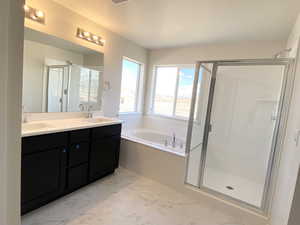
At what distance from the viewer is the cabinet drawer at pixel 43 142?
1.58m

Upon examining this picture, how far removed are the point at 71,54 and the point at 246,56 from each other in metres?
2.83

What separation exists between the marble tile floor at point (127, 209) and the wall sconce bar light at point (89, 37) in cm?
212

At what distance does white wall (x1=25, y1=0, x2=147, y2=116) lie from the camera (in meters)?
2.12

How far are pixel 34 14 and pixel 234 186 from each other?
3.53m

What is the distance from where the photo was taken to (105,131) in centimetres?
240

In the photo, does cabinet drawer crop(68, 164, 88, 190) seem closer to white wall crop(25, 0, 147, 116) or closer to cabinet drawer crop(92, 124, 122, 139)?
cabinet drawer crop(92, 124, 122, 139)

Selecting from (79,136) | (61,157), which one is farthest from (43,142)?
(79,136)

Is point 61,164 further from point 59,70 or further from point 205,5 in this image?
point 205,5

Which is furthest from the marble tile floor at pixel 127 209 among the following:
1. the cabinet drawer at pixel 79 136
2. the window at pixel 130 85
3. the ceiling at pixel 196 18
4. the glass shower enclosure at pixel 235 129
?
the ceiling at pixel 196 18

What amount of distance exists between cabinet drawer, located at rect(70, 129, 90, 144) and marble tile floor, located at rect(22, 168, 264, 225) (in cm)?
69

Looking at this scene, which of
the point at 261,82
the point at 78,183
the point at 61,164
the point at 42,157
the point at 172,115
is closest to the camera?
the point at 42,157

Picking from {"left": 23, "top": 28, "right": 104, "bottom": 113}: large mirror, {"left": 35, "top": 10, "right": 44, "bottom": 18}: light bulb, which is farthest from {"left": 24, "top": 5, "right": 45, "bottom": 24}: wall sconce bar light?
{"left": 23, "top": 28, "right": 104, "bottom": 113}: large mirror

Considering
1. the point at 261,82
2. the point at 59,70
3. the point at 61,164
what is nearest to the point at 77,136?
the point at 61,164

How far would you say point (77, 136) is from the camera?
2.04m
